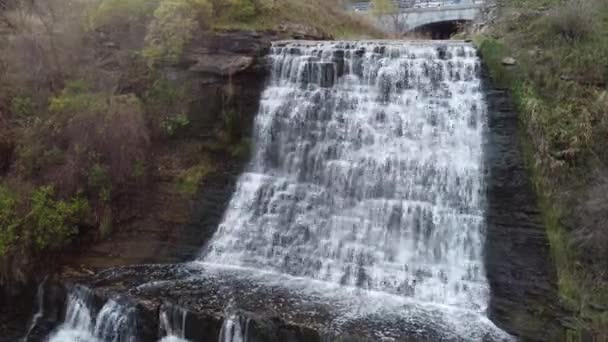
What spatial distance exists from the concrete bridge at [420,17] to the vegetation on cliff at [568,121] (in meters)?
11.7

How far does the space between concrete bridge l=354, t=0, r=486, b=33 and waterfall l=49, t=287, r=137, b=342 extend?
64.4 feet

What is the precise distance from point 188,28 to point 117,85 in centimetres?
260

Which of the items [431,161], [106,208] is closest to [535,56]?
[431,161]

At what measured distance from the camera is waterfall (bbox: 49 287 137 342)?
8742 millimetres

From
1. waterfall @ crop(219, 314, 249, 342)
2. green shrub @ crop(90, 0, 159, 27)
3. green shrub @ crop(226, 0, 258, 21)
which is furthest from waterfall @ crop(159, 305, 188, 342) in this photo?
green shrub @ crop(90, 0, 159, 27)

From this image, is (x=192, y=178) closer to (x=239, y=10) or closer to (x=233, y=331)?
(x=233, y=331)

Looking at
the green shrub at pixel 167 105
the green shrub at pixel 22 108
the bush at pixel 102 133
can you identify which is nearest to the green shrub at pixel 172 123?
the green shrub at pixel 167 105

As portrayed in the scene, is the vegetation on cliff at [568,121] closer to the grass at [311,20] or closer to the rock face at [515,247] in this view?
the rock face at [515,247]

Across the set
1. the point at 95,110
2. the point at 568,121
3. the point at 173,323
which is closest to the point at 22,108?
the point at 95,110

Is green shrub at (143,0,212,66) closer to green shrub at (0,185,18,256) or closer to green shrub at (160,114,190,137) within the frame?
green shrub at (160,114,190,137)

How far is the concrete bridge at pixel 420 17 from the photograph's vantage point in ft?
76.6

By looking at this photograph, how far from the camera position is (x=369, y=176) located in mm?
10875

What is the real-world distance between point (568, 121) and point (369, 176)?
4235mm

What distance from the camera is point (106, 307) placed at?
29.4 feet
